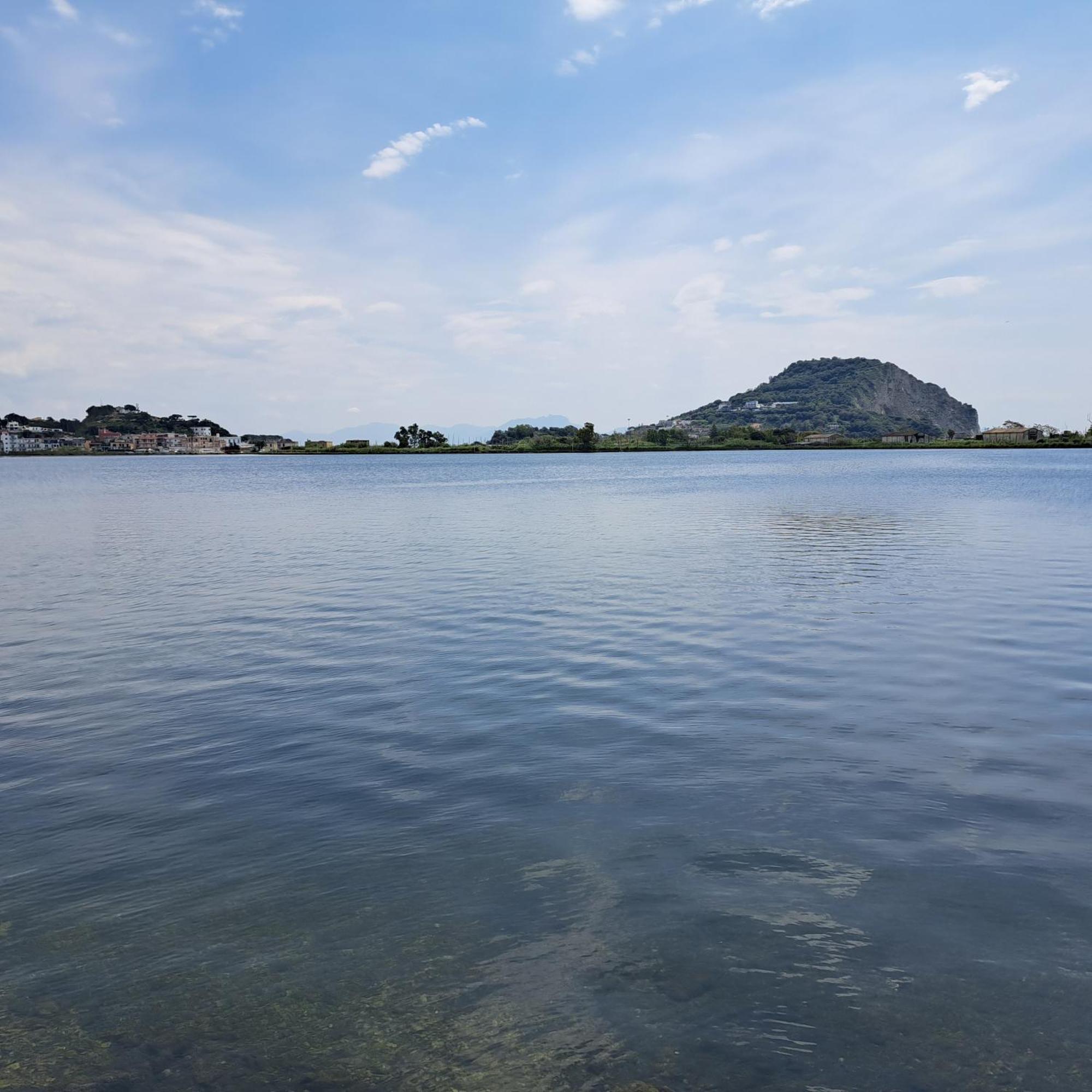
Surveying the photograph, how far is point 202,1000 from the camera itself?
21.8 feet

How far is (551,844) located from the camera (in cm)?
911

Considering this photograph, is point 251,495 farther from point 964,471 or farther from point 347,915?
point 964,471

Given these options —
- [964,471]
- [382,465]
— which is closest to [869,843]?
[964,471]

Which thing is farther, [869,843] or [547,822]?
[547,822]

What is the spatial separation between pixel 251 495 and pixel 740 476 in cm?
6240

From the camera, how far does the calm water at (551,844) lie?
6098 mm

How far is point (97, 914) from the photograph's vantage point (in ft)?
25.8

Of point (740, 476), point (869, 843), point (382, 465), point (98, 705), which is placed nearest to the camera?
point (869, 843)

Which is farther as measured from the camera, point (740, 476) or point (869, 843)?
point (740, 476)

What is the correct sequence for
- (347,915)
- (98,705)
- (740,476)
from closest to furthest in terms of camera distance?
(347,915) < (98,705) < (740,476)

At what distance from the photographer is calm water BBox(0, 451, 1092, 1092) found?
240 inches

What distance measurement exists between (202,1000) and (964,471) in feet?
413

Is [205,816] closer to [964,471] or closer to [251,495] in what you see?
[251,495]

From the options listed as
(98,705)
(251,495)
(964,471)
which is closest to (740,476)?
(964,471)
